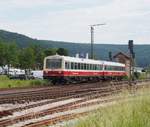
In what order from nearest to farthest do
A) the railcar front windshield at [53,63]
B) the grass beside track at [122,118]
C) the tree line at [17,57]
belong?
the grass beside track at [122,118]
the railcar front windshield at [53,63]
the tree line at [17,57]

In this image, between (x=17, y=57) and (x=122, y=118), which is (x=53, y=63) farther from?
(x=17, y=57)

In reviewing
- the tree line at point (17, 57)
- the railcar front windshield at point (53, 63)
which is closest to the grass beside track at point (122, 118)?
the railcar front windshield at point (53, 63)

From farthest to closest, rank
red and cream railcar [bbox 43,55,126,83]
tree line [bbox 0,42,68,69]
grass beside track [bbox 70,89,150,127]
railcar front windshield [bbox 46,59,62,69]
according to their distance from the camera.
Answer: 1. tree line [bbox 0,42,68,69]
2. railcar front windshield [bbox 46,59,62,69]
3. red and cream railcar [bbox 43,55,126,83]
4. grass beside track [bbox 70,89,150,127]

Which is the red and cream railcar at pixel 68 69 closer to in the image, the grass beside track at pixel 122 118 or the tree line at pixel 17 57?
the grass beside track at pixel 122 118

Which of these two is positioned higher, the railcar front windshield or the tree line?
the tree line

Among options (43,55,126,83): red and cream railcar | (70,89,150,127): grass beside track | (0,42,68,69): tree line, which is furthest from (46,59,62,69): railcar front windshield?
(0,42,68,69): tree line

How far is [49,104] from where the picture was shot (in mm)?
23094

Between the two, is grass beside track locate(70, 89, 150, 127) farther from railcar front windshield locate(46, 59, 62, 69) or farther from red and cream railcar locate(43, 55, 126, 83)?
railcar front windshield locate(46, 59, 62, 69)

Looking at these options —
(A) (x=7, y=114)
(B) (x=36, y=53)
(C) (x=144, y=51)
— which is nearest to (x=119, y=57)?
(B) (x=36, y=53)

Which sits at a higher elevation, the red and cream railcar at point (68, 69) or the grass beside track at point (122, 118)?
the red and cream railcar at point (68, 69)

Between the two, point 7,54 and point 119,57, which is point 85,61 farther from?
point 119,57

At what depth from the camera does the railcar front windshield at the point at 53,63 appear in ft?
156

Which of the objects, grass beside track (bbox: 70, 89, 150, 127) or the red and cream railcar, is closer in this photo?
grass beside track (bbox: 70, 89, 150, 127)

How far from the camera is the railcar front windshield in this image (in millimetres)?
47469
